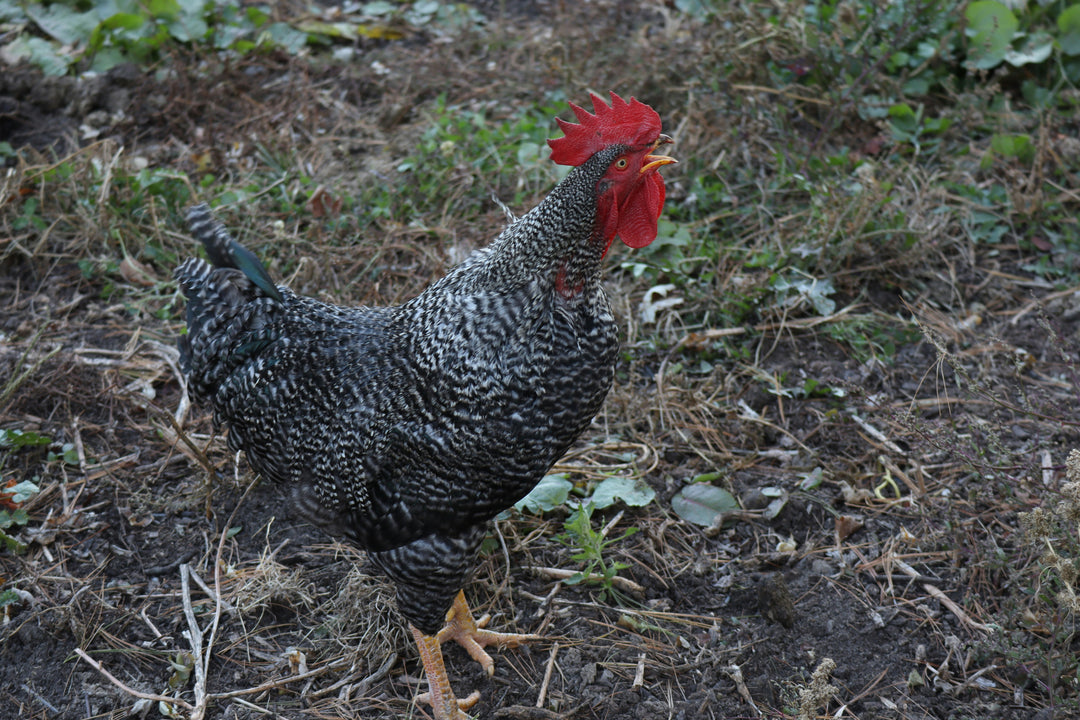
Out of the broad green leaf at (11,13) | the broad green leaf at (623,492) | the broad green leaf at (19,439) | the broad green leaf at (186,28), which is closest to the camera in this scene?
the broad green leaf at (623,492)

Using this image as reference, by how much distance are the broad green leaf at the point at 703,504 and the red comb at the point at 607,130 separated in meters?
1.82

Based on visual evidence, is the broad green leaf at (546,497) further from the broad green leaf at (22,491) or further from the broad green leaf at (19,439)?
the broad green leaf at (19,439)

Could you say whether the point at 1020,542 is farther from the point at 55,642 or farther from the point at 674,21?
the point at 674,21

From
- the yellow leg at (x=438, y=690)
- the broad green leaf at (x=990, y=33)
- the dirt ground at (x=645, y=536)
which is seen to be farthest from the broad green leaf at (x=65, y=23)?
the broad green leaf at (x=990, y=33)

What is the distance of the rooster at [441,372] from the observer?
3.09 m

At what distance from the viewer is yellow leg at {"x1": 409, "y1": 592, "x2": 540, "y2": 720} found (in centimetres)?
338

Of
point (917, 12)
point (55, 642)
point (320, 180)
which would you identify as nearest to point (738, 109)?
point (917, 12)

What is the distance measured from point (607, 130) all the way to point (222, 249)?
1626 millimetres

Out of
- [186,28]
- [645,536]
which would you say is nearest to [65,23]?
[186,28]

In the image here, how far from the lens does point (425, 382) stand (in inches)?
126

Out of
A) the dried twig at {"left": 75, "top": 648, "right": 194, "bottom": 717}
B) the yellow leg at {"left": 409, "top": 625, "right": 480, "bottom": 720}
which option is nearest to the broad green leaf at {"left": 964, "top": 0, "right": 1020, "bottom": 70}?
the yellow leg at {"left": 409, "top": 625, "right": 480, "bottom": 720}

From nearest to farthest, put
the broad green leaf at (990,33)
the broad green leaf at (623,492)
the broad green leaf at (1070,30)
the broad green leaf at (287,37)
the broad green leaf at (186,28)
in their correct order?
the broad green leaf at (623,492), the broad green leaf at (1070,30), the broad green leaf at (990,33), the broad green leaf at (186,28), the broad green leaf at (287,37)

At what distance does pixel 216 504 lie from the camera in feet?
13.9

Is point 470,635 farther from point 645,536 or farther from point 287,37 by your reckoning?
point 287,37
